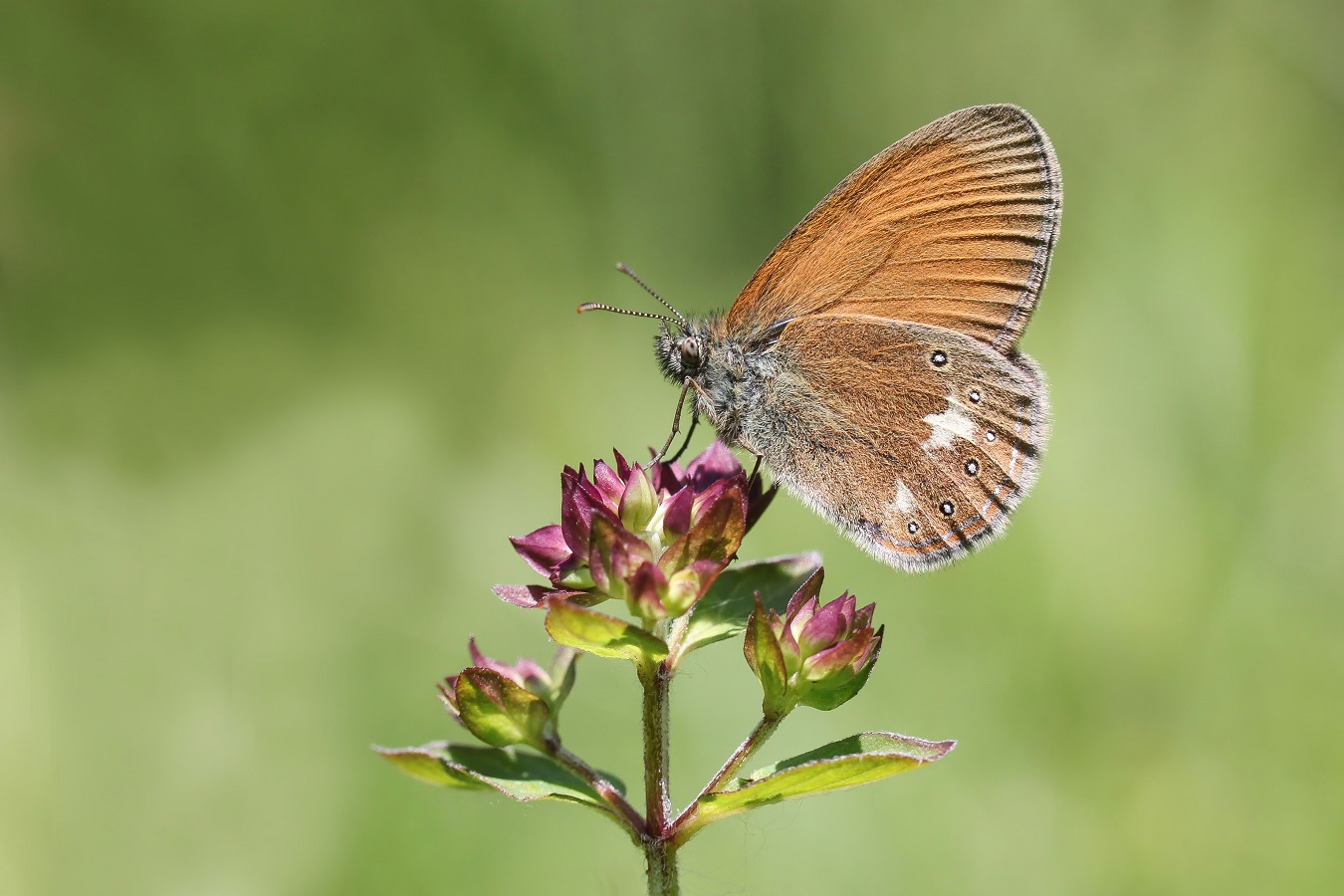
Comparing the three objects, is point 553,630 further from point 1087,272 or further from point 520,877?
point 1087,272

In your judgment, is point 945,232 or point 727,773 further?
point 945,232

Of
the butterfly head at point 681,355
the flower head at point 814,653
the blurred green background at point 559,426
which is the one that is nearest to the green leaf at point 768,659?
the flower head at point 814,653

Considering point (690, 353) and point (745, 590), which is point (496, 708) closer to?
point (745, 590)

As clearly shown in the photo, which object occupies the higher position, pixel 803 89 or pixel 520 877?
pixel 803 89

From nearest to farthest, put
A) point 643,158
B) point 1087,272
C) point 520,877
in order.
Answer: point 520,877, point 1087,272, point 643,158

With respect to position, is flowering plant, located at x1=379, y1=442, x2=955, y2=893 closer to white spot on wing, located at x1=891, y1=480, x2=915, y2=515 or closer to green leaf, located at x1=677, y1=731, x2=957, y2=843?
green leaf, located at x1=677, y1=731, x2=957, y2=843

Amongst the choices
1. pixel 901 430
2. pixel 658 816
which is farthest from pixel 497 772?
pixel 901 430

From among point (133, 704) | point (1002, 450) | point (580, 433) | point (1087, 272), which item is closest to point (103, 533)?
point (133, 704)
